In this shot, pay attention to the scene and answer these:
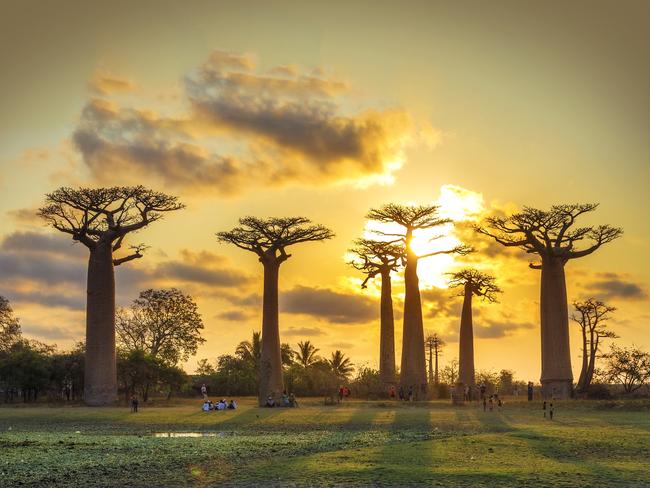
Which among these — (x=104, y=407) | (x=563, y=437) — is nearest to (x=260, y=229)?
(x=104, y=407)

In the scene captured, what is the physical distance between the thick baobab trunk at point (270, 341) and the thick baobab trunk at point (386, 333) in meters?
17.5

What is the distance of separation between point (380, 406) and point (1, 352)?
118ft

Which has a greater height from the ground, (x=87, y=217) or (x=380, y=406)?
(x=87, y=217)

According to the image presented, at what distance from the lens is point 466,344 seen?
220 ft

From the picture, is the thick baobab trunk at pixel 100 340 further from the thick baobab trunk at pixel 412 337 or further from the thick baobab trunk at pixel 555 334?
the thick baobab trunk at pixel 555 334

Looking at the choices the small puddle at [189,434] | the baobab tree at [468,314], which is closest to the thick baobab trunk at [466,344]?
the baobab tree at [468,314]

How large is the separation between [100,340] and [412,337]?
22.3m

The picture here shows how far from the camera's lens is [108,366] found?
50469mm

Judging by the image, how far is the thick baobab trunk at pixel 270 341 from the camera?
171 ft

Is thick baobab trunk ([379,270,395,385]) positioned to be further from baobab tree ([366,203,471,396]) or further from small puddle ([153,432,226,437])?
small puddle ([153,432,226,437])

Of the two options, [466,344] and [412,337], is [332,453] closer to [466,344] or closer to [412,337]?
[412,337]

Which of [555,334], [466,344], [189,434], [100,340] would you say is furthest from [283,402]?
[466,344]

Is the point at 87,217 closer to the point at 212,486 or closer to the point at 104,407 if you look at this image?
the point at 104,407

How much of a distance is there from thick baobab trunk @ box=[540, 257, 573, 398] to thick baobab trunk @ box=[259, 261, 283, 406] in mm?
18626
